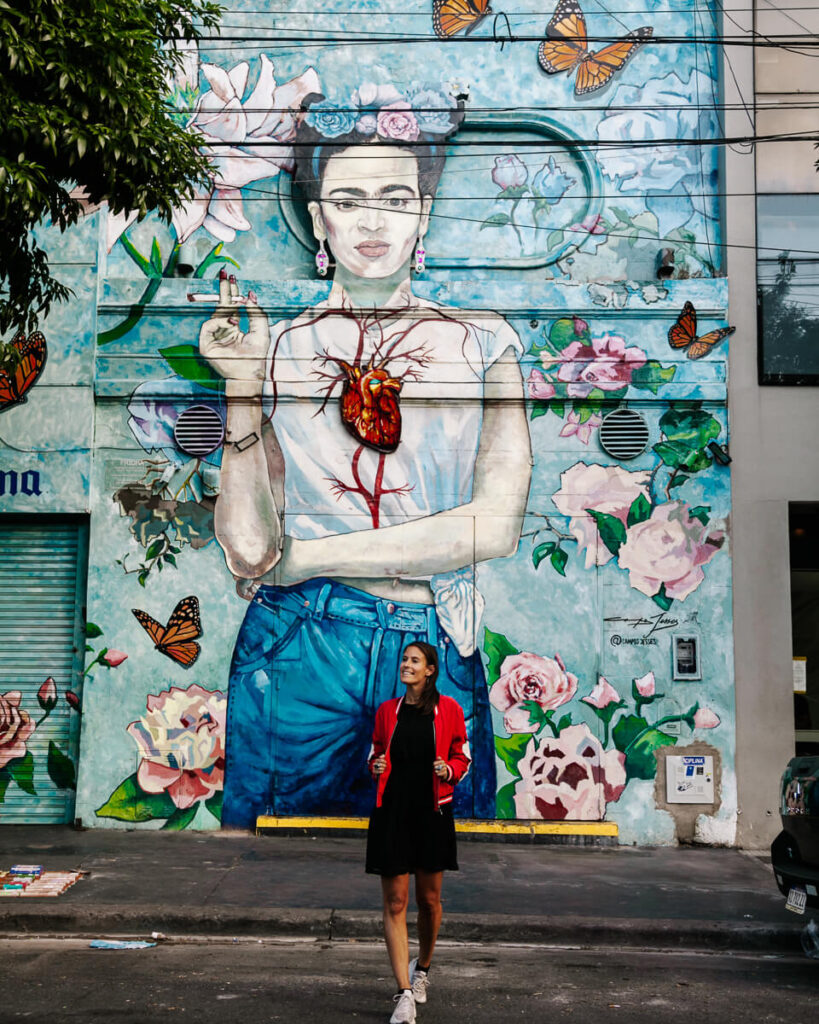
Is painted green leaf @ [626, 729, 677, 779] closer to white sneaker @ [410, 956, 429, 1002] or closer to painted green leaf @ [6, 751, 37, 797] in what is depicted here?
white sneaker @ [410, 956, 429, 1002]

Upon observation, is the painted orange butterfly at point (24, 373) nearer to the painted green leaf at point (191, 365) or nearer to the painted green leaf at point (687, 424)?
the painted green leaf at point (191, 365)

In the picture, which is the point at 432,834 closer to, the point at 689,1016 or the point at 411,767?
the point at 411,767

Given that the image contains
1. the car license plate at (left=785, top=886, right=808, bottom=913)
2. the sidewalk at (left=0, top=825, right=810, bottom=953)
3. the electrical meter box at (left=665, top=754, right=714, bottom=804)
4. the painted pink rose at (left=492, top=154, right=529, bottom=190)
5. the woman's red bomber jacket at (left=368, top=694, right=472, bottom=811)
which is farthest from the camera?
the painted pink rose at (left=492, top=154, right=529, bottom=190)

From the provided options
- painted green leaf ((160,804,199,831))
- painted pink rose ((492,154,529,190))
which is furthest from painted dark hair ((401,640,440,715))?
painted pink rose ((492,154,529,190))

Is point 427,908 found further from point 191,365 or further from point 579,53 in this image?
point 579,53

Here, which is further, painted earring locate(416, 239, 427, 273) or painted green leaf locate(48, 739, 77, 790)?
painted earring locate(416, 239, 427, 273)

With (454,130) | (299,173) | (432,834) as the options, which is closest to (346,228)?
(299,173)

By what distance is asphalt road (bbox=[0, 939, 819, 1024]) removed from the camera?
580 centimetres

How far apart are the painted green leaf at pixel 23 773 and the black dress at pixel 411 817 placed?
Result: 573cm

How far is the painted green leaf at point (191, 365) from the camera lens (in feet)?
35.1

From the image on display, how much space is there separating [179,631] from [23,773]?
1.98 meters

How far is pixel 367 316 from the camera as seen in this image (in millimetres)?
10789

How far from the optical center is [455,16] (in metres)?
11.2

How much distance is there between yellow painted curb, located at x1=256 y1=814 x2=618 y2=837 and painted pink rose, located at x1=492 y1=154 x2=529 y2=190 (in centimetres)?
617
